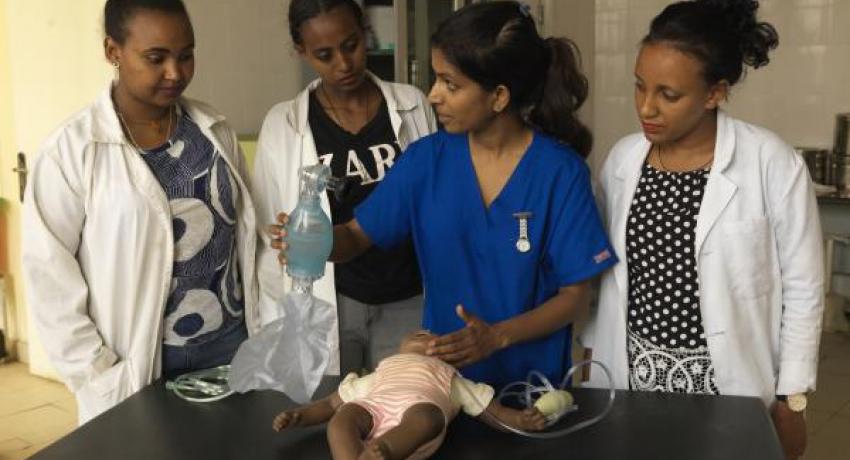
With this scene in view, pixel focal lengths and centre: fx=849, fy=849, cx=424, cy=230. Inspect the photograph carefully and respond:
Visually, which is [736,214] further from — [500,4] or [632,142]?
[500,4]

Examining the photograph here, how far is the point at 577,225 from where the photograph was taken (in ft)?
4.80

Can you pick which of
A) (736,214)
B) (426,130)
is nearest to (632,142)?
(736,214)

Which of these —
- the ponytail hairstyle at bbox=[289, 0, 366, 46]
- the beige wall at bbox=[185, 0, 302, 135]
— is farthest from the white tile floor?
the ponytail hairstyle at bbox=[289, 0, 366, 46]

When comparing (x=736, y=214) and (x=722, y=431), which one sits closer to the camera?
(x=722, y=431)

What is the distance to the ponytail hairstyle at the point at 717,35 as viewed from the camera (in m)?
1.46

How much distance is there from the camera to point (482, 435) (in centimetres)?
126

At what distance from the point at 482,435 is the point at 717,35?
0.80 meters

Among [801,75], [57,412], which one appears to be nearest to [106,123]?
[57,412]

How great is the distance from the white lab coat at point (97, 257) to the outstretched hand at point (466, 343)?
58 centimetres

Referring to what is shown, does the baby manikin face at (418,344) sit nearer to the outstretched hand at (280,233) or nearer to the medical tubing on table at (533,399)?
the medical tubing on table at (533,399)

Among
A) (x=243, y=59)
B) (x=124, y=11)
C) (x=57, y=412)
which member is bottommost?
(x=57, y=412)

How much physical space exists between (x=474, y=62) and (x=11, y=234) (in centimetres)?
319

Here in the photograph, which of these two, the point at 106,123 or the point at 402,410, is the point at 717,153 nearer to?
the point at 402,410

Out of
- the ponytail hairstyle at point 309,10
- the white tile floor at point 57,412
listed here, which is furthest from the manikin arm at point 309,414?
the white tile floor at point 57,412
